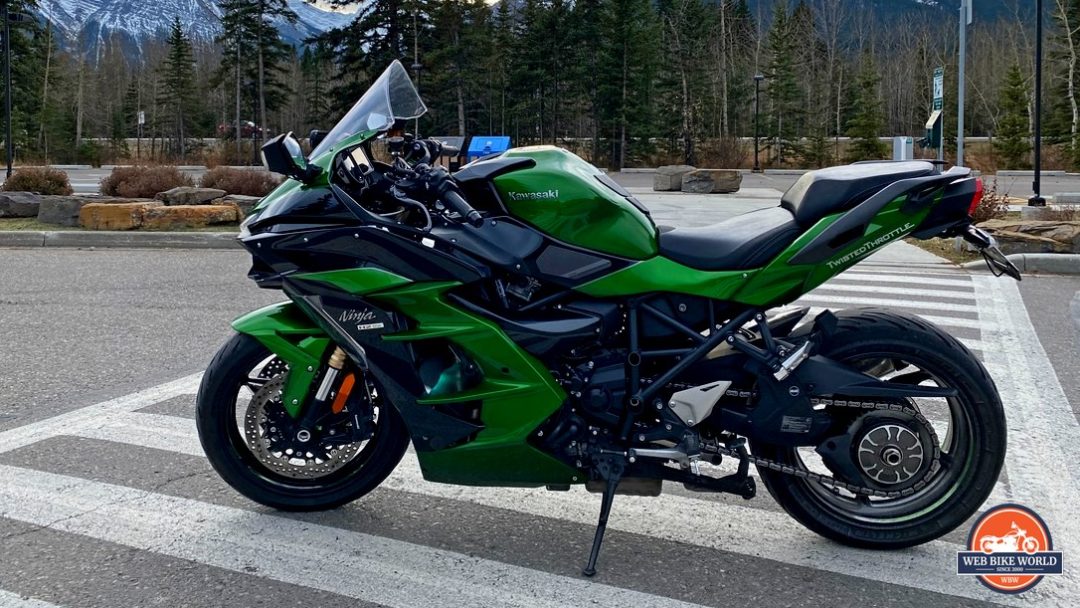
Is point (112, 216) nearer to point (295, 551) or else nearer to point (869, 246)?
point (295, 551)

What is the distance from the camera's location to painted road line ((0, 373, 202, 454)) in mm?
5316

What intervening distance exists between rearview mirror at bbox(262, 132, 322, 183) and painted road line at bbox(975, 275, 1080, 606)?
9.90 feet

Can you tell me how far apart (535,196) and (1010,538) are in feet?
7.27

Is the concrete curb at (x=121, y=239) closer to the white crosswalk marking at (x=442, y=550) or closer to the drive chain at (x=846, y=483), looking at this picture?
the white crosswalk marking at (x=442, y=550)

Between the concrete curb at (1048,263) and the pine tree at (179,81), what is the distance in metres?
61.5

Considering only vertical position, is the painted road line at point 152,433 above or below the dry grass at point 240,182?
below

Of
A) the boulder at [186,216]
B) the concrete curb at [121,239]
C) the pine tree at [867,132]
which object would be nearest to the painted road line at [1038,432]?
the concrete curb at [121,239]

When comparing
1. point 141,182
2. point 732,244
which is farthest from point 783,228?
point 141,182

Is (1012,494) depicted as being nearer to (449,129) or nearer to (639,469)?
(639,469)

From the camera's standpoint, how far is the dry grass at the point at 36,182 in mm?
18703

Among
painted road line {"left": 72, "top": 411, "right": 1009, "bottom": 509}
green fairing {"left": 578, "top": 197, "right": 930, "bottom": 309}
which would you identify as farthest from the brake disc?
green fairing {"left": 578, "top": 197, "right": 930, "bottom": 309}

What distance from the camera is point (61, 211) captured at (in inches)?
627

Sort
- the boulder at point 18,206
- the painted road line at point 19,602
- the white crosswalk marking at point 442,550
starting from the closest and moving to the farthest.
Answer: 1. the painted road line at point 19,602
2. the white crosswalk marking at point 442,550
3. the boulder at point 18,206

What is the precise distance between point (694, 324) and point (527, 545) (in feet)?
3.56
